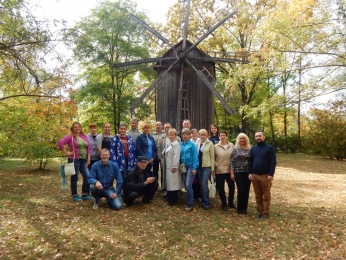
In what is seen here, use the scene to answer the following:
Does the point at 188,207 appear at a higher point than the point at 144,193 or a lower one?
lower

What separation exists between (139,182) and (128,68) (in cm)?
1216

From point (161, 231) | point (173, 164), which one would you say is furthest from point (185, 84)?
point (161, 231)

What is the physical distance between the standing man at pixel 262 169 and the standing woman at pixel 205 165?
89cm

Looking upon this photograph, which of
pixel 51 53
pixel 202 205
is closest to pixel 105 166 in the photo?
pixel 202 205

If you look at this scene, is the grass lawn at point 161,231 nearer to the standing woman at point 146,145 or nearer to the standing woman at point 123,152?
the standing woman at point 123,152

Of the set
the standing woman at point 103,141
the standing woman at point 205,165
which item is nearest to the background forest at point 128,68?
the standing woman at point 103,141

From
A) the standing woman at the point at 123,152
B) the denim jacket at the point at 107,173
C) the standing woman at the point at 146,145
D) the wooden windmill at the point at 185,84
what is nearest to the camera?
the denim jacket at the point at 107,173

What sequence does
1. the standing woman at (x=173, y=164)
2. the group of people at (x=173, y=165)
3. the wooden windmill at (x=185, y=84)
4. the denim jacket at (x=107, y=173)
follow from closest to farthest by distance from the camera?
the group of people at (x=173, y=165) < the denim jacket at (x=107, y=173) < the standing woman at (x=173, y=164) < the wooden windmill at (x=185, y=84)

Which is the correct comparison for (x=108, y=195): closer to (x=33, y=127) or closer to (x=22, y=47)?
(x=22, y=47)

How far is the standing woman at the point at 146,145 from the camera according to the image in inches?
241

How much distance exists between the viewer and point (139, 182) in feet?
19.1

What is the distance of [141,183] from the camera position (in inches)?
225

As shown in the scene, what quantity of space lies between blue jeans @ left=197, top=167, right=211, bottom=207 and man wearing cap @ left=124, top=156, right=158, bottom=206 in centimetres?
106

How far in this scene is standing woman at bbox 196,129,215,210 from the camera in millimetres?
5863
